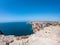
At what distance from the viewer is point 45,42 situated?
8781 mm

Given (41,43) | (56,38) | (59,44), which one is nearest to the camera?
(59,44)

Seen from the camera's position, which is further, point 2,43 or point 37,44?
point 2,43

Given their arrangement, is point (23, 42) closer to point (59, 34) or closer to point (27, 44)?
point (27, 44)

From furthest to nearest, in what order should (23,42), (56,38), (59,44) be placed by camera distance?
1. (23,42)
2. (56,38)
3. (59,44)

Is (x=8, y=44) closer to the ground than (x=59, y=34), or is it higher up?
closer to the ground

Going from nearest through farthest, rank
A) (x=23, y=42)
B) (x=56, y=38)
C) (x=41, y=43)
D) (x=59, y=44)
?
1. (x=59, y=44)
2. (x=41, y=43)
3. (x=56, y=38)
4. (x=23, y=42)

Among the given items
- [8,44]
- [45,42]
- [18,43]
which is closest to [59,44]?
[45,42]

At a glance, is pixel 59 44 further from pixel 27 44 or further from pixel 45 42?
pixel 27 44

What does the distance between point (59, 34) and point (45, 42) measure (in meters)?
2.08

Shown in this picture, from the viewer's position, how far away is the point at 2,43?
10.2 m

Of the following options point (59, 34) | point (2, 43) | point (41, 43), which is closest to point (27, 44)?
point (41, 43)

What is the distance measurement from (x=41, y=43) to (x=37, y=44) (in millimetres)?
314

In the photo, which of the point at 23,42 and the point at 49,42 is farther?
the point at 23,42

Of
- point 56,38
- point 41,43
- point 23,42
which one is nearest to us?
point 41,43
